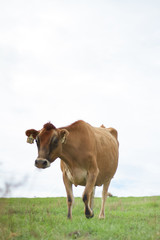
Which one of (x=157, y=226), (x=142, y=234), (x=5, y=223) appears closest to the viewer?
(x=5, y=223)

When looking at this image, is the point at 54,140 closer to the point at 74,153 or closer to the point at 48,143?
the point at 48,143

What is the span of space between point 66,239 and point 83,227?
1.38 meters

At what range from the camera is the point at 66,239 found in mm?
6379

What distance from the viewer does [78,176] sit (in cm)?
918

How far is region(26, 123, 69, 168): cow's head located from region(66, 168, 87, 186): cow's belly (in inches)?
27.9

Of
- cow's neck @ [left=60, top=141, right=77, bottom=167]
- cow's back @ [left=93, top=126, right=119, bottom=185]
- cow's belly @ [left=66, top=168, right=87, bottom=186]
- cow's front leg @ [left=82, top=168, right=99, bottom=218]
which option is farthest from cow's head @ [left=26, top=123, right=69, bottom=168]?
cow's back @ [left=93, top=126, right=119, bottom=185]

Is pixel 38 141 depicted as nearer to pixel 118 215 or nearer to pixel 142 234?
pixel 142 234

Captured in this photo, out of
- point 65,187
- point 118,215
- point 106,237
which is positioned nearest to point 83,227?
point 106,237

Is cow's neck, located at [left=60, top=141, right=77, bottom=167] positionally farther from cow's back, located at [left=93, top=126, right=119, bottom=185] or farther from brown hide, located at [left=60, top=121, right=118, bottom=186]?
cow's back, located at [left=93, top=126, right=119, bottom=185]

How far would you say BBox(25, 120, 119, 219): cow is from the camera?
8484 millimetres

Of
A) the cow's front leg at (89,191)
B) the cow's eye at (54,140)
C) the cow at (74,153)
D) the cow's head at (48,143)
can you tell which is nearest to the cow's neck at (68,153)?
the cow at (74,153)

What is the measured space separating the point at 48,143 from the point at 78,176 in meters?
1.30

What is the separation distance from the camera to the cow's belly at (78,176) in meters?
9.15

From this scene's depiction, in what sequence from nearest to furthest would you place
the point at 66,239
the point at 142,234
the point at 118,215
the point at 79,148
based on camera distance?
the point at 66,239
the point at 142,234
the point at 79,148
the point at 118,215
